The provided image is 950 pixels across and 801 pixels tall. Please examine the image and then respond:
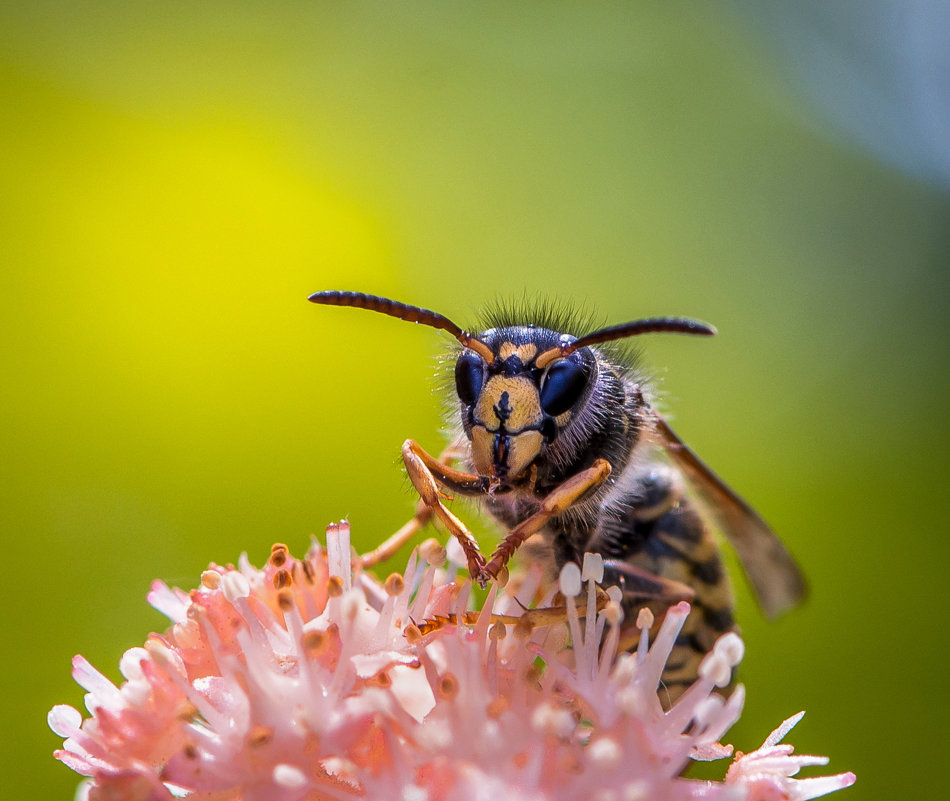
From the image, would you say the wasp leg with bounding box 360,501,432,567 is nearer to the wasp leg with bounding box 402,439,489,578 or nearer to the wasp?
the wasp

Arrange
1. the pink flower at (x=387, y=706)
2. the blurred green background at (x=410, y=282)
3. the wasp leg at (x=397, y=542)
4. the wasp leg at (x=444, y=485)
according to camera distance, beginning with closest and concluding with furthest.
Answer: the pink flower at (x=387, y=706) → the wasp leg at (x=444, y=485) → the wasp leg at (x=397, y=542) → the blurred green background at (x=410, y=282)

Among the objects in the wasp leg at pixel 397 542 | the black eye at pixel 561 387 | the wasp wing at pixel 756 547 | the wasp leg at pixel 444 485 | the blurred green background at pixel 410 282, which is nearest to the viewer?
the wasp leg at pixel 444 485

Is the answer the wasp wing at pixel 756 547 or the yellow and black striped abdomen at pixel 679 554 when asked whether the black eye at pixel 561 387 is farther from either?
the wasp wing at pixel 756 547

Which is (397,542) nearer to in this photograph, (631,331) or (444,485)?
(444,485)

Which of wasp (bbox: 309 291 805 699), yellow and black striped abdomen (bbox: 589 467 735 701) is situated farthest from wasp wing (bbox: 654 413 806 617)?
yellow and black striped abdomen (bbox: 589 467 735 701)

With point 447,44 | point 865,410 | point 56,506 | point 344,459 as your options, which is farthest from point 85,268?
point 865,410

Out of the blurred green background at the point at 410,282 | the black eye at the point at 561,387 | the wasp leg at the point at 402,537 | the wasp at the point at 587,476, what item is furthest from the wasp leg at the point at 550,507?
the blurred green background at the point at 410,282

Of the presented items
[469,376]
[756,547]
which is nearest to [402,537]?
[469,376]

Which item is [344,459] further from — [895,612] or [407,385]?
[895,612]
